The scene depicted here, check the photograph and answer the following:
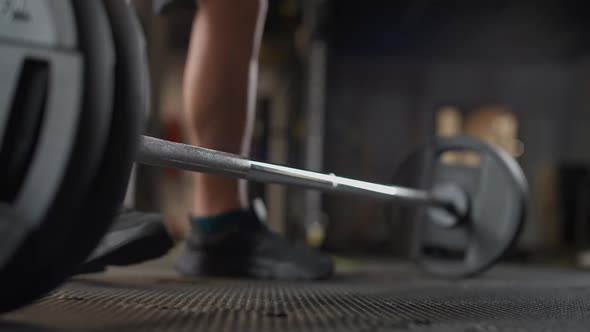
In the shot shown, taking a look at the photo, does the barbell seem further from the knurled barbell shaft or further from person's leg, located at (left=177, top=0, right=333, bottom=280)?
person's leg, located at (left=177, top=0, right=333, bottom=280)

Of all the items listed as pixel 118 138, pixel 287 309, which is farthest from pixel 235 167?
pixel 118 138

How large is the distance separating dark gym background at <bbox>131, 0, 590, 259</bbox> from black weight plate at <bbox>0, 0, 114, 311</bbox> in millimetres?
3618

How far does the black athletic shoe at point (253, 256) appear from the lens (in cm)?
122

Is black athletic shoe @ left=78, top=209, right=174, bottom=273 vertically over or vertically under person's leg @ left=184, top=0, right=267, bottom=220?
under

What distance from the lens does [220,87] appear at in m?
1.25

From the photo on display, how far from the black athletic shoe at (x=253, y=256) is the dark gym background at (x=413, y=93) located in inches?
113

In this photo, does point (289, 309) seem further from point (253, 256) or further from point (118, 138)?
point (253, 256)

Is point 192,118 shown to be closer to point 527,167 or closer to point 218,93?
point 218,93

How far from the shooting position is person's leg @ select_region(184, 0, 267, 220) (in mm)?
1242

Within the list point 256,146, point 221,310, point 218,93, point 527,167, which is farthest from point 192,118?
point 527,167

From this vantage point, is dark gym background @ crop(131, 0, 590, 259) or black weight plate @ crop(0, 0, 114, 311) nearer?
black weight plate @ crop(0, 0, 114, 311)

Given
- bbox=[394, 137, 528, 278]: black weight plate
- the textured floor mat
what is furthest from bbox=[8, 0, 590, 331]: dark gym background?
the textured floor mat

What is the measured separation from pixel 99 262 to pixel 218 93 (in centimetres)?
42

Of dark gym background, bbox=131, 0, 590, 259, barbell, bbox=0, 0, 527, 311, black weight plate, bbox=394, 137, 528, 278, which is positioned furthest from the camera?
dark gym background, bbox=131, 0, 590, 259
